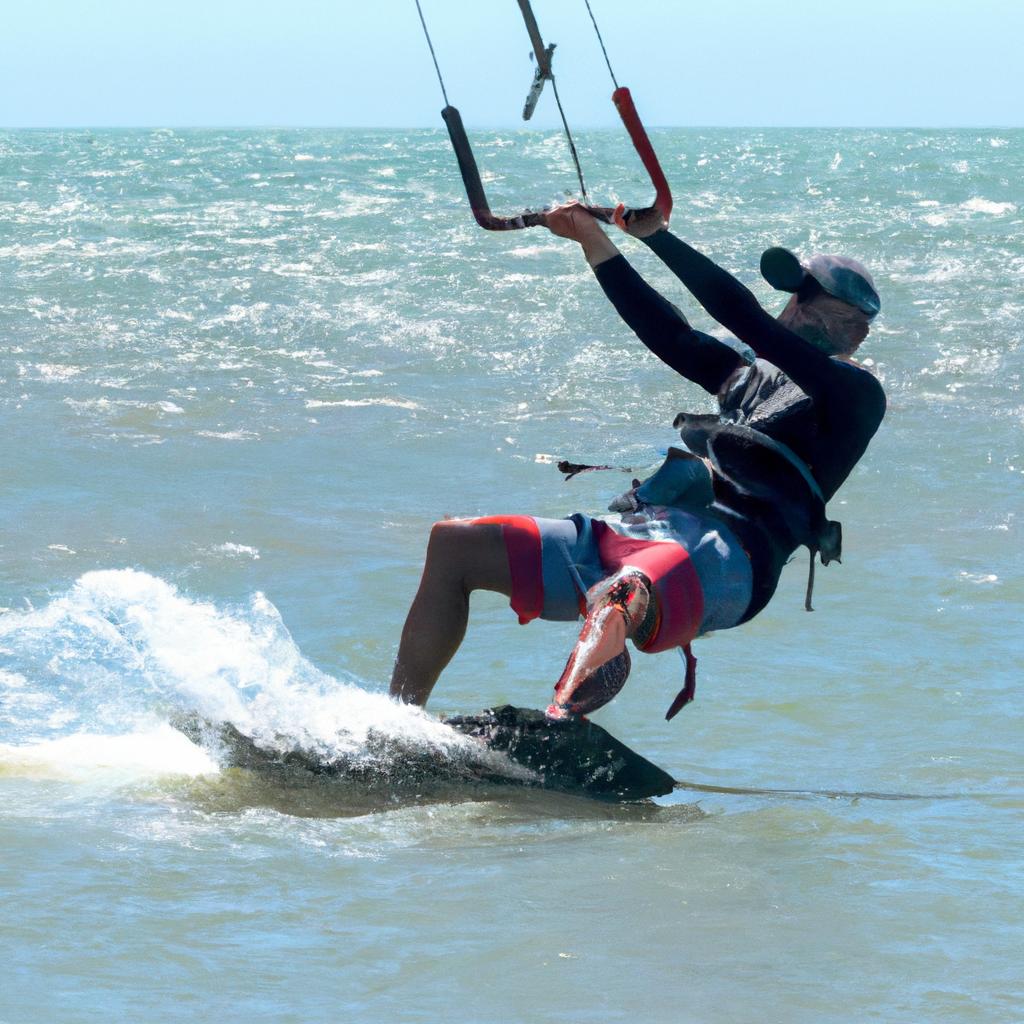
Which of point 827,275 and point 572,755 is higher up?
point 827,275

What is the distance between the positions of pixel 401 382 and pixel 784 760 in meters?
7.26

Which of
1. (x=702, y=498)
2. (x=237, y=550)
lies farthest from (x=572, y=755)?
(x=237, y=550)

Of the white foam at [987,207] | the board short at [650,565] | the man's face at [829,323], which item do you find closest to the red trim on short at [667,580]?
the board short at [650,565]

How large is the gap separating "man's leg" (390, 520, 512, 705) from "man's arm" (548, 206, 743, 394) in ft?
1.96

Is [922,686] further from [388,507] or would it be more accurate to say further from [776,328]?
[388,507]

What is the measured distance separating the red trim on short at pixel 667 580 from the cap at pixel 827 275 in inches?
25.5

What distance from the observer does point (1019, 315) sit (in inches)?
540

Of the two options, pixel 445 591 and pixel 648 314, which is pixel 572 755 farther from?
pixel 648 314

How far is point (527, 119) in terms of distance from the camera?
4082 mm

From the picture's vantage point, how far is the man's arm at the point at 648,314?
369cm

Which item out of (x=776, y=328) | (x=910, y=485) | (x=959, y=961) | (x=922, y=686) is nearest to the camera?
(x=959, y=961)

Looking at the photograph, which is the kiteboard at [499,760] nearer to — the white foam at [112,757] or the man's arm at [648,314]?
the white foam at [112,757]

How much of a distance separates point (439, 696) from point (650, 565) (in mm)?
1663

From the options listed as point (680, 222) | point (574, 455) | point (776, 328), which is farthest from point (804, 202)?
point (776, 328)
